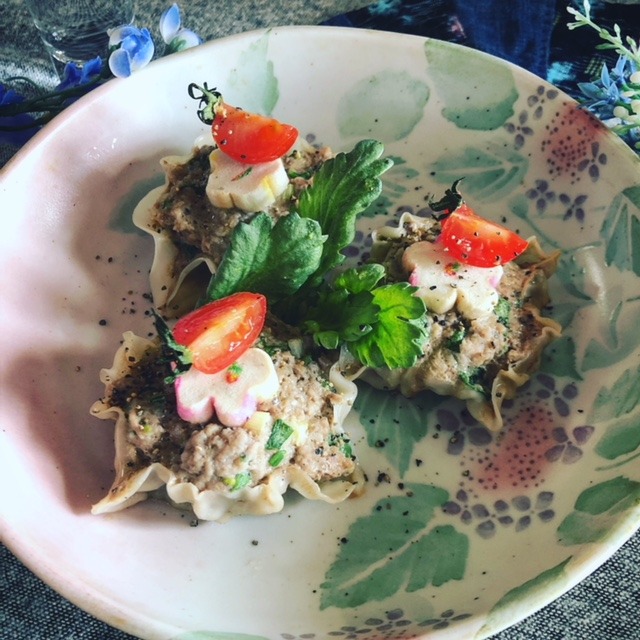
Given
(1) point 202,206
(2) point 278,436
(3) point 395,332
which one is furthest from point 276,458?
(1) point 202,206

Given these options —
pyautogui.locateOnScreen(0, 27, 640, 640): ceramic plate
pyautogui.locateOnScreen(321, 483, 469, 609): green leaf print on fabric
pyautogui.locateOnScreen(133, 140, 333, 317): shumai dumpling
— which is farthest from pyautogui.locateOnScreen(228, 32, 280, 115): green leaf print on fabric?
pyautogui.locateOnScreen(321, 483, 469, 609): green leaf print on fabric

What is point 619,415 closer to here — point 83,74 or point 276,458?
point 276,458

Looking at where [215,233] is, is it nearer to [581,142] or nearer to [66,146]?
[66,146]

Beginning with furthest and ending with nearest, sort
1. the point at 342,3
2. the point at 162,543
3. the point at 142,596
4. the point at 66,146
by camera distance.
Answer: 1. the point at 342,3
2. the point at 66,146
3. the point at 162,543
4. the point at 142,596

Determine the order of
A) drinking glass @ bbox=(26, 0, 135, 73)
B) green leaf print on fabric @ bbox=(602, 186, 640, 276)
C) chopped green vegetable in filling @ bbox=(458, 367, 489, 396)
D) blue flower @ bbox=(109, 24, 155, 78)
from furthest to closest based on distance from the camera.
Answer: drinking glass @ bbox=(26, 0, 135, 73), blue flower @ bbox=(109, 24, 155, 78), green leaf print on fabric @ bbox=(602, 186, 640, 276), chopped green vegetable in filling @ bbox=(458, 367, 489, 396)

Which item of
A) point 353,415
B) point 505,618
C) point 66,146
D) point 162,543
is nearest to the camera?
point 505,618

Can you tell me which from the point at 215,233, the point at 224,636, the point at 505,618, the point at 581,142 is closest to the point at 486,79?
the point at 581,142

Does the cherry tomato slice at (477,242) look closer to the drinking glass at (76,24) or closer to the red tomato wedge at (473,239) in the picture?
the red tomato wedge at (473,239)

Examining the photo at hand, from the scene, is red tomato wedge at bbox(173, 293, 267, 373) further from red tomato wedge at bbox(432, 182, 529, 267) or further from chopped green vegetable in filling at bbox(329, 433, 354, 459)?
red tomato wedge at bbox(432, 182, 529, 267)
